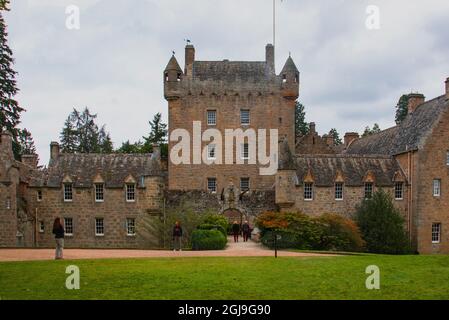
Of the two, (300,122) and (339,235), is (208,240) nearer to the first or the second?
(339,235)

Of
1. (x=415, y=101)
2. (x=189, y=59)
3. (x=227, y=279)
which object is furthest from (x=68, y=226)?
(x=415, y=101)

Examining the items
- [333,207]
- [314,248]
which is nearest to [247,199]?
[333,207]

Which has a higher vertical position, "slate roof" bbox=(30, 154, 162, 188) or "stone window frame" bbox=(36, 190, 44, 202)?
"slate roof" bbox=(30, 154, 162, 188)

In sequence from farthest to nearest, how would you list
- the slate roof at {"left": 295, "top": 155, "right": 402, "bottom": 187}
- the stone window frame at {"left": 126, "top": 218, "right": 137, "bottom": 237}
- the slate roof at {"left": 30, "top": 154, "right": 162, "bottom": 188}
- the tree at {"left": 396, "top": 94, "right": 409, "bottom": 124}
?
the tree at {"left": 396, "top": 94, "right": 409, "bottom": 124} → the slate roof at {"left": 30, "top": 154, "right": 162, "bottom": 188} → the stone window frame at {"left": 126, "top": 218, "right": 137, "bottom": 237} → the slate roof at {"left": 295, "top": 155, "right": 402, "bottom": 187}

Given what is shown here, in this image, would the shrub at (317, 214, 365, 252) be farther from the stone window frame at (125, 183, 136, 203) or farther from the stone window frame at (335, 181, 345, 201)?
the stone window frame at (125, 183, 136, 203)

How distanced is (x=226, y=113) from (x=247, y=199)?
423 inches

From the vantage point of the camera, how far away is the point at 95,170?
44.3 meters

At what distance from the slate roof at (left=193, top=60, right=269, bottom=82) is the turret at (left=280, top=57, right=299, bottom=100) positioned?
67.7 inches

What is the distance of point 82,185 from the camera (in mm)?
42906

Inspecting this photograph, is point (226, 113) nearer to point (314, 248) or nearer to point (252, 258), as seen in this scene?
point (314, 248)

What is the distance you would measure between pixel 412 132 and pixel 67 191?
28.2 meters

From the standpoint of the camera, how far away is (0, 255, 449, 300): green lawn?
48.9ft

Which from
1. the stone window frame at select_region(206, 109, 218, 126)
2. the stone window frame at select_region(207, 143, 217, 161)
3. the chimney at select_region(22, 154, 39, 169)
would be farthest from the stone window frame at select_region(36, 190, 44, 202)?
the stone window frame at select_region(206, 109, 218, 126)

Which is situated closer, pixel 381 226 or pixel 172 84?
pixel 381 226
